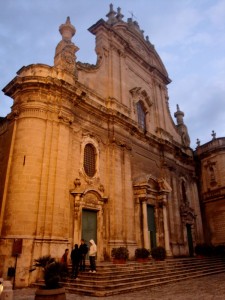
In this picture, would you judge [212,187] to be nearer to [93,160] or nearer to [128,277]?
[93,160]

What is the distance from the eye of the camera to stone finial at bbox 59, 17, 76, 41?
16016 mm

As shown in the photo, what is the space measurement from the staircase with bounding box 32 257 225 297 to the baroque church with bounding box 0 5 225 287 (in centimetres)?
228

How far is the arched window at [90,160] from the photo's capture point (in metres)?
15.0

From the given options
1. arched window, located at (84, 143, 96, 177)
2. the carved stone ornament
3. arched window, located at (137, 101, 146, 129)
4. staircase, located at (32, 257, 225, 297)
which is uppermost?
arched window, located at (137, 101, 146, 129)

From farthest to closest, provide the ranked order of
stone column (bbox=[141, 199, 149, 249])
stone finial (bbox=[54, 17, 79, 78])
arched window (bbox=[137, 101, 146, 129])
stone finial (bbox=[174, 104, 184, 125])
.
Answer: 1. stone finial (bbox=[174, 104, 184, 125])
2. arched window (bbox=[137, 101, 146, 129])
3. stone column (bbox=[141, 199, 149, 249])
4. stone finial (bbox=[54, 17, 79, 78])

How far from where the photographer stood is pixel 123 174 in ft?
54.2

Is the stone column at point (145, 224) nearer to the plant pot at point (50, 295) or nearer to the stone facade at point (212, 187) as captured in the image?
the plant pot at point (50, 295)

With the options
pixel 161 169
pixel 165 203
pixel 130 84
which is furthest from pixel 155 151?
pixel 130 84

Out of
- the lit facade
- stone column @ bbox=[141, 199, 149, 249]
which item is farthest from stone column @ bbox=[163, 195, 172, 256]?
stone column @ bbox=[141, 199, 149, 249]

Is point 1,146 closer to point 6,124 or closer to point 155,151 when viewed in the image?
point 6,124

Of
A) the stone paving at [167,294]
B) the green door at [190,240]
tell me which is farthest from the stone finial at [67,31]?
the green door at [190,240]

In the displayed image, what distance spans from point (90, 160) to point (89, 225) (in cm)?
366

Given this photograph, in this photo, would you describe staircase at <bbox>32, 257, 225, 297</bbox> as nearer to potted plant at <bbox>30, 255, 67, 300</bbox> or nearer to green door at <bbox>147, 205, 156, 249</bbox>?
potted plant at <bbox>30, 255, 67, 300</bbox>

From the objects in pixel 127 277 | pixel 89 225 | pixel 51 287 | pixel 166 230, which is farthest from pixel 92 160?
pixel 51 287
